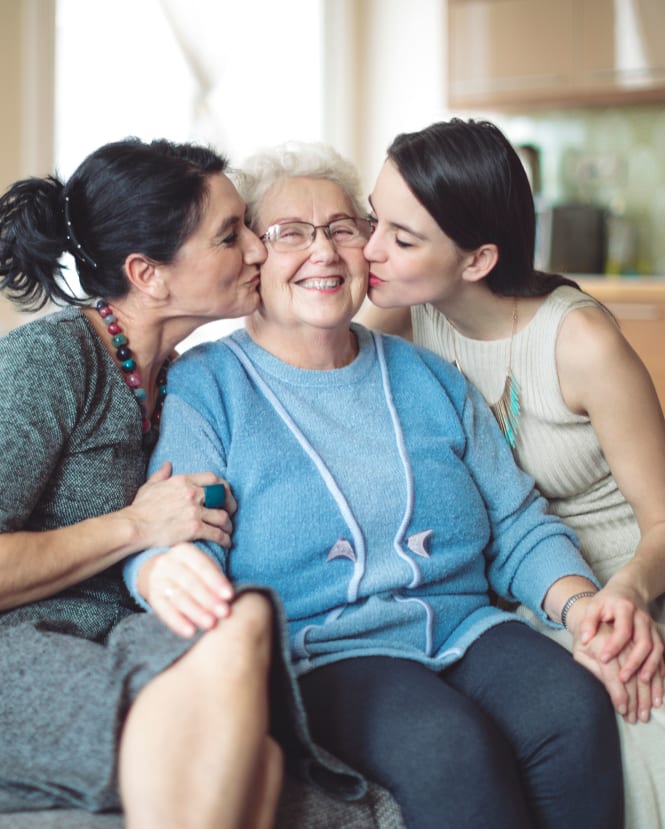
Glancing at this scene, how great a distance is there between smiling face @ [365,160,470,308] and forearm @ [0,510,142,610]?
0.68m

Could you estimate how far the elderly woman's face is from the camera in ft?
5.49

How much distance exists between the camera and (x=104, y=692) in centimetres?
117

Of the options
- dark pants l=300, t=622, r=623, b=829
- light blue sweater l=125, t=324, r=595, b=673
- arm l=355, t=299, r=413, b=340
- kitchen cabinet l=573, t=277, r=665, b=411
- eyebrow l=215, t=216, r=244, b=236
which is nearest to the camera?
dark pants l=300, t=622, r=623, b=829

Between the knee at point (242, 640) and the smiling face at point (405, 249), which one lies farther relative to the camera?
the smiling face at point (405, 249)

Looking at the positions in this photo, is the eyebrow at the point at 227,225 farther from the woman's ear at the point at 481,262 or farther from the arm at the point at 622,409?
the arm at the point at 622,409

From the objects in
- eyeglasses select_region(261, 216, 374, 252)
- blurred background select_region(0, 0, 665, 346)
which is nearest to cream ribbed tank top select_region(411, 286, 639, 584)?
eyeglasses select_region(261, 216, 374, 252)

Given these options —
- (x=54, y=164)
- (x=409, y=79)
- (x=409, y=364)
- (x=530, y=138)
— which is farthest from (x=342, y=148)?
(x=409, y=364)

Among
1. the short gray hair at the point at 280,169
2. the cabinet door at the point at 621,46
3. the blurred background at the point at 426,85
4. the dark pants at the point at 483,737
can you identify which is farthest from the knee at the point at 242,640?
the cabinet door at the point at 621,46

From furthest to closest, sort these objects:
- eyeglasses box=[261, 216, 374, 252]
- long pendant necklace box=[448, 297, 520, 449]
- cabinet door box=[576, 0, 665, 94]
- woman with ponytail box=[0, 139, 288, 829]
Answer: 1. cabinet door box=[576, 0, 665, 94]
2. long pendant necklace box=[448, 297, 520, 449]
3. eyeglasses box=[261, 216, 374, 252]
4. woman with ponytail box=[0, 139, 288, 829]

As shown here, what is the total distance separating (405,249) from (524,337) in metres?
0.27

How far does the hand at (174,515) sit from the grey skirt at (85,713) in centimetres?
15

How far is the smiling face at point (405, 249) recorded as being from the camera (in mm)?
1784

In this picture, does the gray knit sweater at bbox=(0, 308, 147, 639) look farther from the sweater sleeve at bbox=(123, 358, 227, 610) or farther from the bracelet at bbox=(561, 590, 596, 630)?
the bracelet at bbox=(561, 590, 596, 630)

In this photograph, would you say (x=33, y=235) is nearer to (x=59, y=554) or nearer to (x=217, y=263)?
(x=217, y=263)
